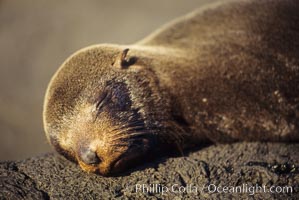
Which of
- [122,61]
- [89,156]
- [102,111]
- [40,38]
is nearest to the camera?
[89,156]

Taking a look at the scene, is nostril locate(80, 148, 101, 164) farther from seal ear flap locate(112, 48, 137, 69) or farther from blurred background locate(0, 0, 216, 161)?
blurred background locate(0, 0, 216, 161)

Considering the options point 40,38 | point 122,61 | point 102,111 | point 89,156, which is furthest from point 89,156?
point 40,38

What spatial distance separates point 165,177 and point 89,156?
0.53 metres

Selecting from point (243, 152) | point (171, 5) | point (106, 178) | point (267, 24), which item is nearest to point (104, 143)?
point (106, 178)

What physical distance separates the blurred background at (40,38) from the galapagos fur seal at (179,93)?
223cm

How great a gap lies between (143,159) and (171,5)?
6.20m

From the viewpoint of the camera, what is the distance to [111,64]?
388 centimetres

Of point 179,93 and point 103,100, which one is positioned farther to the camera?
point 179,93

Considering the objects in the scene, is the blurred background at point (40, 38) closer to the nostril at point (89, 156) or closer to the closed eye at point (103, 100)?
the closed eye at point (103, 100)

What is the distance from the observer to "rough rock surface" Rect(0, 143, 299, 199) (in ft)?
10.6

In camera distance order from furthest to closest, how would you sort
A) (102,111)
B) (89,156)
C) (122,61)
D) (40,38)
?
(40,38)
(122,61)
(102,111)
(89,156)

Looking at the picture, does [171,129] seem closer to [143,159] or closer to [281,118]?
[143,159]

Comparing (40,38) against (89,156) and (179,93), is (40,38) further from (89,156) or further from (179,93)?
(89,156)

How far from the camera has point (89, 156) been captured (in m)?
3.33
